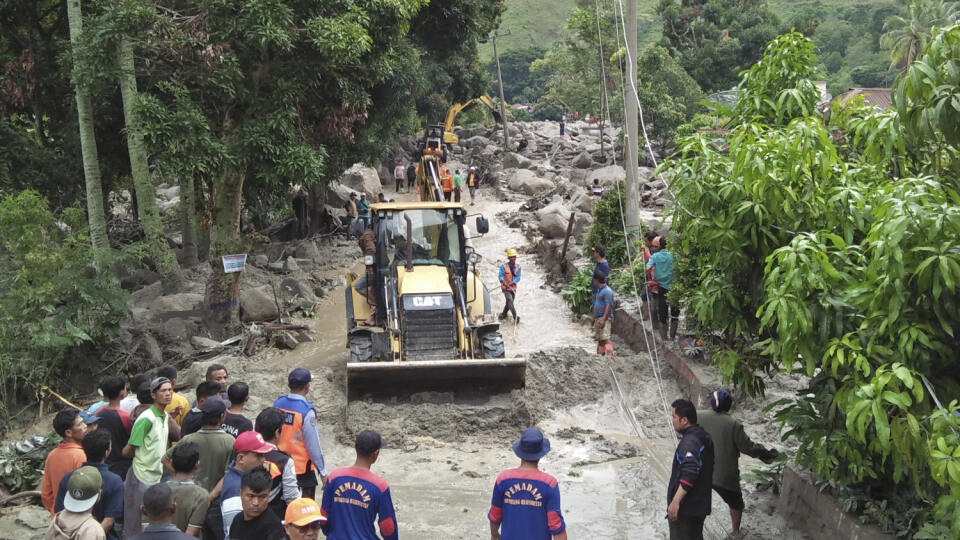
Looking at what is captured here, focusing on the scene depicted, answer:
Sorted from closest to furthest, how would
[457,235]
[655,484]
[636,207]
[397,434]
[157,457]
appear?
[157,457]
[655,484]
[397,434]
[457,235]
[636,207]

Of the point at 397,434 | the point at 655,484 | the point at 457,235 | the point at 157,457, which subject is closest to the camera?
the point at 157,457

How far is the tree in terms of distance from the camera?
43.2 meters

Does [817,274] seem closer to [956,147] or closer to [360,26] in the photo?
[956,147]

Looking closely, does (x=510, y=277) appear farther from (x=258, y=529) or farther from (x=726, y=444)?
(x=258, y=529)

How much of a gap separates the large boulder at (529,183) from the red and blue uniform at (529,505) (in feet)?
88.6

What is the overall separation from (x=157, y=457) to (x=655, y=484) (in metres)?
4.99

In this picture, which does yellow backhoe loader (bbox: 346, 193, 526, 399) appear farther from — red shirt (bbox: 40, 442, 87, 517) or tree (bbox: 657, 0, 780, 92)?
tree (bbox: 657, 0, 780, 92)

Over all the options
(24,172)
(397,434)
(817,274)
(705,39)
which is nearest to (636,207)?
(397,434)

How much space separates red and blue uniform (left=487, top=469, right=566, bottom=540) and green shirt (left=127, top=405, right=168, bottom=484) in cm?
257

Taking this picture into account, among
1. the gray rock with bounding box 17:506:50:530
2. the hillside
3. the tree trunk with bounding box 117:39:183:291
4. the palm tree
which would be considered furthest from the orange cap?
the hillside

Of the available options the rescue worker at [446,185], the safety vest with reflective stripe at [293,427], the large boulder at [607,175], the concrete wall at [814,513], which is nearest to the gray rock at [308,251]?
the rescue worker at [446,185]

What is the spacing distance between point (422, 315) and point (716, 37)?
126 ft

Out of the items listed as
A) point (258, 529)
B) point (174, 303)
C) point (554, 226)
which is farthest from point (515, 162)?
point (258, 529)

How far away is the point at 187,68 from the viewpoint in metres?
13.2
